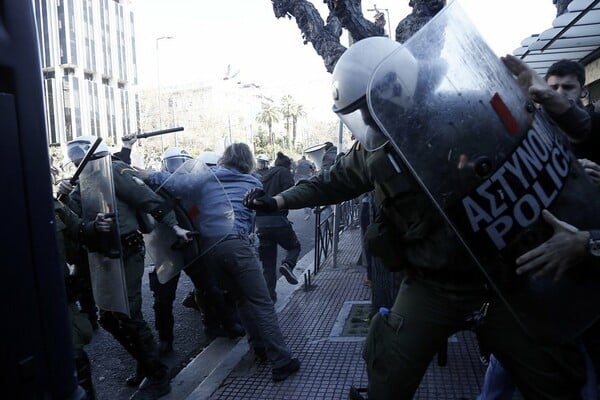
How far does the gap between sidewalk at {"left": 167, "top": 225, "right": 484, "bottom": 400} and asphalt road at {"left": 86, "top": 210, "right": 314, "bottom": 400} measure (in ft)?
0.72

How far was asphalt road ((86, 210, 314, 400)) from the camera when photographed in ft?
12.5

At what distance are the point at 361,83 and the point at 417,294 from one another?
0.83 meters

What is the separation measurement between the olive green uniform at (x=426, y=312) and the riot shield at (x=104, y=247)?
174cm

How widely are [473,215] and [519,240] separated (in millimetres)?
172

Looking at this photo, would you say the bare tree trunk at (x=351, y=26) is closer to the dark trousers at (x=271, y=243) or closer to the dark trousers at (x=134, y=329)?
the dark trousers at (x=271, y=243)

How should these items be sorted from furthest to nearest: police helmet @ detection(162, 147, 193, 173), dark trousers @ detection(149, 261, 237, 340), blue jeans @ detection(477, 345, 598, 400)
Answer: police helmet @ detection(162, 147, 193, 173), dark trousers @ detection(149, 261, 237, 340), blue jeans @ detection(477, 345, 598, 400)

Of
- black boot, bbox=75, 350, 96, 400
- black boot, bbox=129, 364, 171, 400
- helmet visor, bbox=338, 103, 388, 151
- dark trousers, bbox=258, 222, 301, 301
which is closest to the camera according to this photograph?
helmet visor, bbox=338, 103, 388, 151

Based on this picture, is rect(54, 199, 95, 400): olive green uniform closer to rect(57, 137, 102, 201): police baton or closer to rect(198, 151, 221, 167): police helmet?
rect(57, 137, 102, 201): police baton

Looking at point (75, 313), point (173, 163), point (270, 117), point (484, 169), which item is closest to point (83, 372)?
point (75, 313)

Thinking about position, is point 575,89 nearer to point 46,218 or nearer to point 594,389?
point 594,389

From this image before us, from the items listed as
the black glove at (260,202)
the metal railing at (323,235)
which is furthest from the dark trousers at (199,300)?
the black glove at (260,202)

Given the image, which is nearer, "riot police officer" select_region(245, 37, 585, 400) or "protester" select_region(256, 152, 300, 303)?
"riot police officer" select_region(245, 37, 585, 400)

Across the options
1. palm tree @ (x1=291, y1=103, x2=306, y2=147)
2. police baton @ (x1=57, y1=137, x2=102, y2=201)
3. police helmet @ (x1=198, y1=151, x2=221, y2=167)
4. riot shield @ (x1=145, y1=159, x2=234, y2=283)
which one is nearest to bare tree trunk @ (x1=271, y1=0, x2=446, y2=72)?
police helmet @ (x1=198, y1=151, x2=221, y2=167)

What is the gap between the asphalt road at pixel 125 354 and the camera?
3797 millimetres
